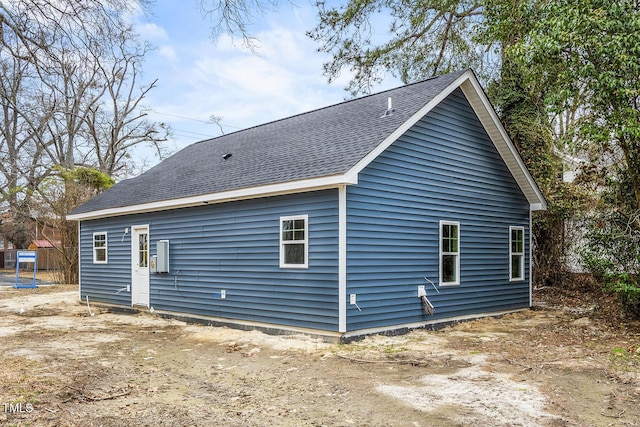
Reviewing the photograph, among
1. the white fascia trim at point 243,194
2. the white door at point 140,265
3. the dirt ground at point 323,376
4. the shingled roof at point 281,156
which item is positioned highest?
the shingled roof at point 281,156

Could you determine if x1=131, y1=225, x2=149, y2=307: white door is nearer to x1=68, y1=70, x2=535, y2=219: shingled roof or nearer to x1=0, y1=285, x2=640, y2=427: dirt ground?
x1=68, y1=70, x2=535, y2=219: shingled roof

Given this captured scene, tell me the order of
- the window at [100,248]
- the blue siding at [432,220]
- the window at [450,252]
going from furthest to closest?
the window at [100,248] → the window at [450,252] → the blue siding at [432,220]

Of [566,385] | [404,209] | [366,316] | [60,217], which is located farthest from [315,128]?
[60,217]

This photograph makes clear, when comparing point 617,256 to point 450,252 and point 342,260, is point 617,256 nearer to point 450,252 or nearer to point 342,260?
point 450,252

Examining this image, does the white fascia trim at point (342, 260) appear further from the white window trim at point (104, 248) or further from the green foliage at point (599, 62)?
the white window trim at point (104, 248)

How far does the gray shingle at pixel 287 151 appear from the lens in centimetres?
926

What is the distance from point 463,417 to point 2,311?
12.6 meters

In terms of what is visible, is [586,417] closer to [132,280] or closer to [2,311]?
[132,280]

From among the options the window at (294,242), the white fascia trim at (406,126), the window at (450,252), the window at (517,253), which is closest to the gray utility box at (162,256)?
the window at (294,242)

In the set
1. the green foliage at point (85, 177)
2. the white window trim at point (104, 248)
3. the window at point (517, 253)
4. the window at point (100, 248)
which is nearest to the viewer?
A: the window at point (517, 253)

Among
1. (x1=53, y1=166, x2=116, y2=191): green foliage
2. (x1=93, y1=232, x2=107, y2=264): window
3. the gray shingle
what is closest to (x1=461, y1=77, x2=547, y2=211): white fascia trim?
the gray shingle

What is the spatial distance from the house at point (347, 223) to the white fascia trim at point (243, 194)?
3cm

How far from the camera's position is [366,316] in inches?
344

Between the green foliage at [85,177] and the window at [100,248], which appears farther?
the green foliage at [85,177]
